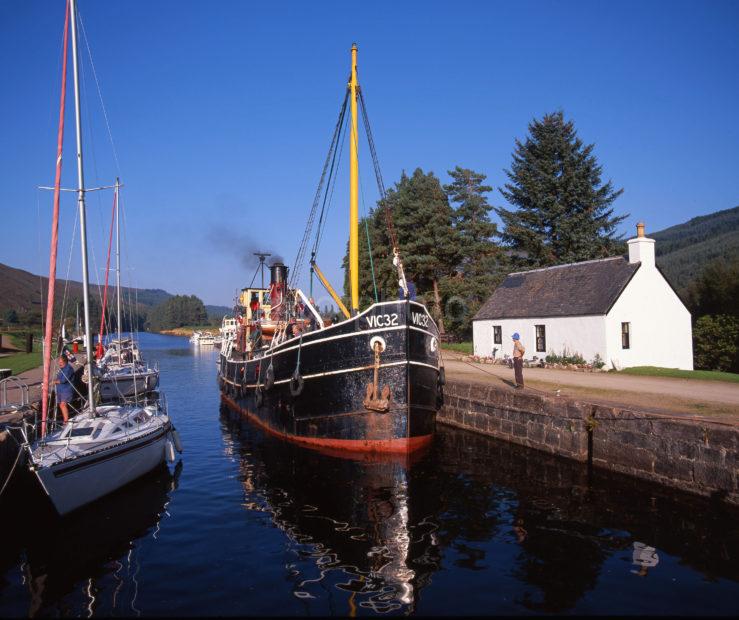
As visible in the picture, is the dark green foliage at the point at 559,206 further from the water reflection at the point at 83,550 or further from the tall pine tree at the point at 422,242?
the water reflection at the point at 83,550

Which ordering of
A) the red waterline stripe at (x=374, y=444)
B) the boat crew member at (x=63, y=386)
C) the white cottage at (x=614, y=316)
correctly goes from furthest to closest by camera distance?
the white cottage at (x=614, y=316) → the red waterline stripe at (x=374, y=444) → the boat crew member at (x=63, y=386)

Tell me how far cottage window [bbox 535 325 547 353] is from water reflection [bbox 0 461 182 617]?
21.1m

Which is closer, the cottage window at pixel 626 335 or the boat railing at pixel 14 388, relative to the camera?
the boat railing at pixel 14 388

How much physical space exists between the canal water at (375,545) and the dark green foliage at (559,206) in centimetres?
3458

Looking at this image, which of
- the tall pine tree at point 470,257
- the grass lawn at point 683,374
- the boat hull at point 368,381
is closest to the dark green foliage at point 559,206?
the tall pine tree at point 470,257

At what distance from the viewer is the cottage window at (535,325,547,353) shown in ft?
93.4

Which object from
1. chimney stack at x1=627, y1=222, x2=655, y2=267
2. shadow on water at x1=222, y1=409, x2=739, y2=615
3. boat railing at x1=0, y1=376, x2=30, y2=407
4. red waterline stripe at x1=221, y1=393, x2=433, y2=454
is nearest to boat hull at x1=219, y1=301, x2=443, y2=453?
red waterline stripe at x1=221, y1=393, x2=433, y2=454

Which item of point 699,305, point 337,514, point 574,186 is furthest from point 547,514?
point 574,186

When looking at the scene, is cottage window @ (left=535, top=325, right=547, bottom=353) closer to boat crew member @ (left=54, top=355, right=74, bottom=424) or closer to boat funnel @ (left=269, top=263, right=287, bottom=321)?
boat funnel @ (left=269, top=263, right=287, bottom=321)

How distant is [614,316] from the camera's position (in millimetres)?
25062

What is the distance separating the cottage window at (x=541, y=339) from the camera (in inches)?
1121

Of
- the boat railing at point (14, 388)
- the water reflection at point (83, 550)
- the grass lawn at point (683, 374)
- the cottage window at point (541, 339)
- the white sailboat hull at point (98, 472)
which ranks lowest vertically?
the water reflection at point (83, 550)

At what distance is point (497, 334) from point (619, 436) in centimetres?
1911

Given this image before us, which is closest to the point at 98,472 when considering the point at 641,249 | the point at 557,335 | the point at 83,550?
the point at 83,550
